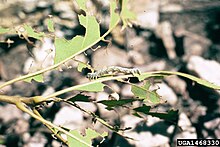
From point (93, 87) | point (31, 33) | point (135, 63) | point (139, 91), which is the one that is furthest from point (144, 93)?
point (135, 63)

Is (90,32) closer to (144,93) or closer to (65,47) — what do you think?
(65,47)

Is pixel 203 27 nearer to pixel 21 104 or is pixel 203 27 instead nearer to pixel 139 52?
pixel 139 52

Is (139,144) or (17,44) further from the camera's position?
(17,44)

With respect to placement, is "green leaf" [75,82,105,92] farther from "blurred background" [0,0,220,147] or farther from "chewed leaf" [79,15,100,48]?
"blurred background" [0,0,220,147]

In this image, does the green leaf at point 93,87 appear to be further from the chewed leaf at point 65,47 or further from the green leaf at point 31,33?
the green leaf at point 31,33

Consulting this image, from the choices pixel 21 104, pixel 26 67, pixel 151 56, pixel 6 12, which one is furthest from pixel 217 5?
pixel 21 104
